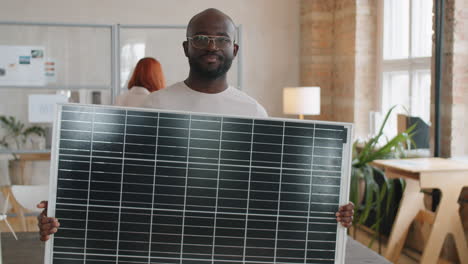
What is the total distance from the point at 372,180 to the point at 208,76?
3215 mm

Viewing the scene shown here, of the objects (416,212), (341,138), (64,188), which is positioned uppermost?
(341,138)

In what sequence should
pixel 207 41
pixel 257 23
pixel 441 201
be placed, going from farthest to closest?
pixel 257 23
pixel 441 201
pixel 207 41

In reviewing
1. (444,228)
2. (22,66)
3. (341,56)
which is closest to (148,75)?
(22,66)

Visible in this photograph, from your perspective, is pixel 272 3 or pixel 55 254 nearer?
pixel 55 254

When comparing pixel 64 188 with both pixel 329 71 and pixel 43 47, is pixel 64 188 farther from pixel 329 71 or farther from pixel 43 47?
pixel 329 71

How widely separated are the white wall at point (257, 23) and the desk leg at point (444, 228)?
3294mm

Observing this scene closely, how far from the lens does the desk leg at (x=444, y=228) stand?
12.4 feet

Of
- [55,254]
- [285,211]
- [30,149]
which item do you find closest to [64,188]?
[55,254]

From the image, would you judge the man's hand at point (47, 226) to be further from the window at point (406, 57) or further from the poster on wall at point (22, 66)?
the window at point (406, 57)

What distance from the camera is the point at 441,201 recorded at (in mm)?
3752

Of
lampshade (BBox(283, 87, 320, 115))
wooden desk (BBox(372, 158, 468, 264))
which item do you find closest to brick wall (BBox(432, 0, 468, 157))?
wooden desk (BBox(372, 158, 468, 264))

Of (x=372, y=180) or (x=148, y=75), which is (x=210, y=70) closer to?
(x=148, y=75)

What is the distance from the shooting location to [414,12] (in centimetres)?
512

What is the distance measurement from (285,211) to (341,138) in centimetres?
23
